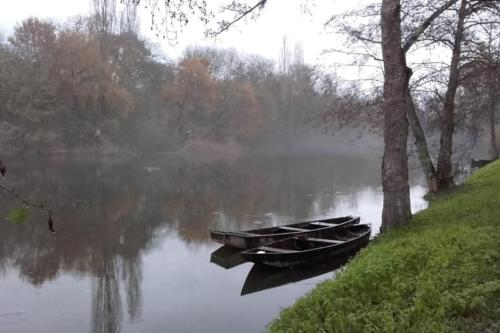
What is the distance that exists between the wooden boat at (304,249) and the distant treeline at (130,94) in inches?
739

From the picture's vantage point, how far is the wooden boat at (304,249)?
11.3m

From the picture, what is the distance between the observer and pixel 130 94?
184ft

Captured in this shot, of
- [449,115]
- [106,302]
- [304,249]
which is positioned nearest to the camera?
[106,302]

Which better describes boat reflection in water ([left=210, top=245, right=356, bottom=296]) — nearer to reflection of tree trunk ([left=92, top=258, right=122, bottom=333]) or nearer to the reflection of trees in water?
the reflection of trees in water

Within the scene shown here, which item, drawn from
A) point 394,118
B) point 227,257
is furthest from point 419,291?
point 227,257

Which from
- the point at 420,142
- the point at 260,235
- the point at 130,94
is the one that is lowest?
the point at 260,235

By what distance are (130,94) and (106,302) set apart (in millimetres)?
48199

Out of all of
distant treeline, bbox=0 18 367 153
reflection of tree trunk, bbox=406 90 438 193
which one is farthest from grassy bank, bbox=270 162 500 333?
distant treeline, bbox=0 18 367 153

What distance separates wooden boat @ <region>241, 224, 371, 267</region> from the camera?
1134 centimetres

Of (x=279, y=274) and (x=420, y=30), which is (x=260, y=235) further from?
(x=420, y=30)

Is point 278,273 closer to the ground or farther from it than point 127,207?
closer to the ground

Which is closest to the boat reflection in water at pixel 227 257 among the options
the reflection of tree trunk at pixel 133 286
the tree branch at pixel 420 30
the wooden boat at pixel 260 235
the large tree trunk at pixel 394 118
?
the wooden boat at pixel 260 235

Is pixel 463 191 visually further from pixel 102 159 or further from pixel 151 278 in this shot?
pixel 102 159

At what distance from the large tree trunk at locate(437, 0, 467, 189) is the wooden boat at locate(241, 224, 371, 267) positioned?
426 cm
